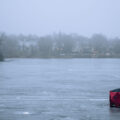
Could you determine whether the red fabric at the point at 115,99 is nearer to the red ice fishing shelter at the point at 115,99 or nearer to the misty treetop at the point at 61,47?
the red ice fishing shelter at the point at 115,99

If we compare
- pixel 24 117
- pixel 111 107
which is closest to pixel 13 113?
pixel 24 117

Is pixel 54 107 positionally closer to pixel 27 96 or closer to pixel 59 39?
pixel 27 96

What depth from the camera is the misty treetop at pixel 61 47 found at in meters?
77.1

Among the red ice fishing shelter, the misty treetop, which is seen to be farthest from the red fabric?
the misty treetop

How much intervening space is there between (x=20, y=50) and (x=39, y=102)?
240ft

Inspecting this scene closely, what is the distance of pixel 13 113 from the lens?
361 inches

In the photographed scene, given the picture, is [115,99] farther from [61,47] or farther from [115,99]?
[61,47]

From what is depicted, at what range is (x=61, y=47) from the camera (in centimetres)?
7969

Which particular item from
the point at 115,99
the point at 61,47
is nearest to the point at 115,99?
the point at 115,99

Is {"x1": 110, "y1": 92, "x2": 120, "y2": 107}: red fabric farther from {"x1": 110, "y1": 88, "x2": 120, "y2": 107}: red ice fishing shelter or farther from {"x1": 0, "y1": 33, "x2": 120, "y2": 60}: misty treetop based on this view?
{"x1": 0, "y1": 33, "x2": 120, "y2": 60}: misty treetop

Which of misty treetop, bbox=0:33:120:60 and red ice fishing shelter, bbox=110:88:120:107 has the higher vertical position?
misty treetop, bbox=0:33:120:60

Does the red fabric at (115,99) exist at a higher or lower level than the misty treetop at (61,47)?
lower

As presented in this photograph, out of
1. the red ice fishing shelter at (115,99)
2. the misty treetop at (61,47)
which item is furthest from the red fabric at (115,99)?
the misty treetop at (61,47)

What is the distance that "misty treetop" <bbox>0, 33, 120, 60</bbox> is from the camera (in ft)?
253
